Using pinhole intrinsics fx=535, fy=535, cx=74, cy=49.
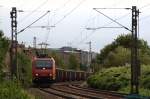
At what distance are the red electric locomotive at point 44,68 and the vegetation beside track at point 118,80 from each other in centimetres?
Result: 718

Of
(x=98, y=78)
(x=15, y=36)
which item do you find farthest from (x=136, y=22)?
(x=98, y=78)

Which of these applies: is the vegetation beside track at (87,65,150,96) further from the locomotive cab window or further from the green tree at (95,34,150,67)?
the green tree at (95,34,150,67)

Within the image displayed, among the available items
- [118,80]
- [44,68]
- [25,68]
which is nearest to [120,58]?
[25,68]

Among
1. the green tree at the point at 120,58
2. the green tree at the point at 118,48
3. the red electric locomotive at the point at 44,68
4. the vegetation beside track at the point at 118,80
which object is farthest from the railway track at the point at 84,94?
the green tree at the point at 118,48

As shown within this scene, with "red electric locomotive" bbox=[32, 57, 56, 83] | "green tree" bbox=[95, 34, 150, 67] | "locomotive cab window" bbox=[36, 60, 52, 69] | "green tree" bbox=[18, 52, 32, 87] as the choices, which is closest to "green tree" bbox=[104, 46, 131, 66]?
"green tree" bbox=[95, 34, 150, 67]

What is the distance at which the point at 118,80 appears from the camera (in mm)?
59969

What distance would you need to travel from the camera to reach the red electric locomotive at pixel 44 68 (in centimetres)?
5769

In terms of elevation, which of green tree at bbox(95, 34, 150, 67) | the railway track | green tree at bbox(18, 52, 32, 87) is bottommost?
the railway track

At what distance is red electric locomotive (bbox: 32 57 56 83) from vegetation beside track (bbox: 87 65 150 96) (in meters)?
7.18

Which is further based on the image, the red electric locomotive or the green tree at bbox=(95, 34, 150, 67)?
the green tree at bbox=(95, 34, 150, 67)

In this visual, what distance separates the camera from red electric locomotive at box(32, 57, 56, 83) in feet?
189

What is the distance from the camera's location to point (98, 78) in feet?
221

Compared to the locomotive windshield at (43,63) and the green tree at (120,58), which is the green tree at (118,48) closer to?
the green tree at (120,58)

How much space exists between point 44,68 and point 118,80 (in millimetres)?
8544
